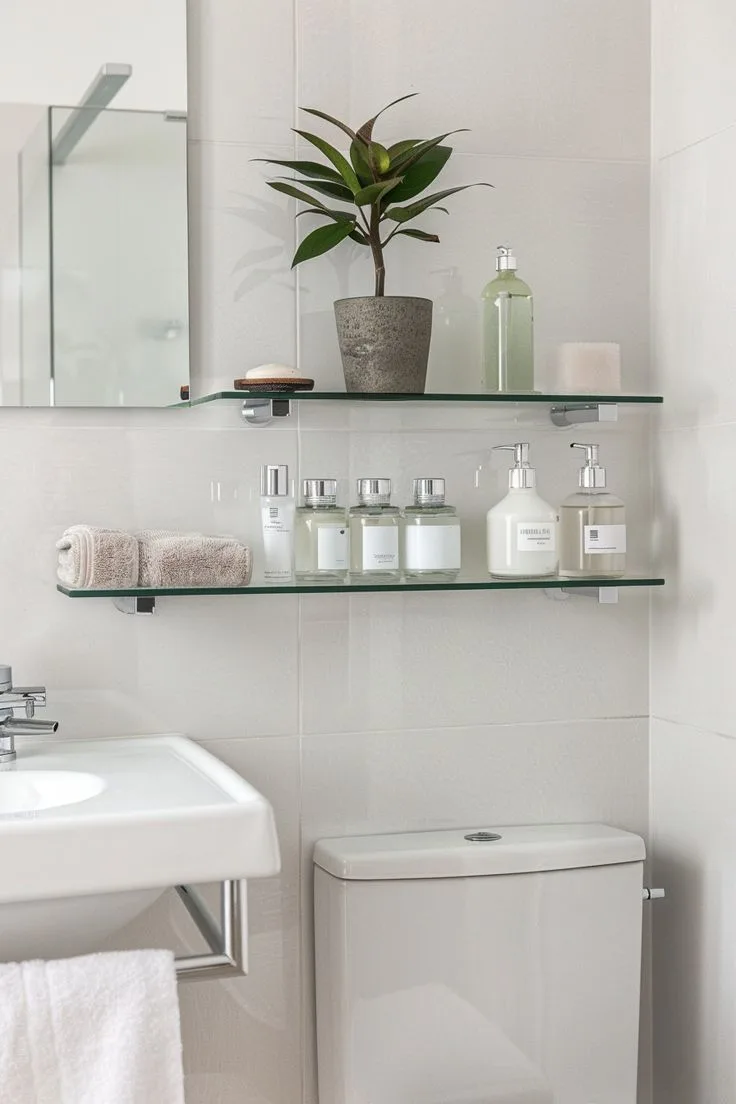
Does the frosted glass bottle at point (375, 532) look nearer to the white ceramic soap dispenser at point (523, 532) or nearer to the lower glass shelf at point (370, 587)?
the lower glass shelf at point (370, 587)

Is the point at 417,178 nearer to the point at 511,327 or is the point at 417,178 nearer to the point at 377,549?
the point at 511,327

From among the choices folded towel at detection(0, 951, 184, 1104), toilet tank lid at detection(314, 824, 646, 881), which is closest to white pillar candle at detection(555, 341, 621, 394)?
toilet tank lid at detection(314, 824, 646, 881)

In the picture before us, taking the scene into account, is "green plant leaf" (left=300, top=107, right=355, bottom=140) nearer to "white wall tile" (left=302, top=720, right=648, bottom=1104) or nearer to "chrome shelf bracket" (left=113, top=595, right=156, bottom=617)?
"chrome shelf bracket" (left=113, top=595, right=156, bottom=617)

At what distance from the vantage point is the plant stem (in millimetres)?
1507

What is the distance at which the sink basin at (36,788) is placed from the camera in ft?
4.41

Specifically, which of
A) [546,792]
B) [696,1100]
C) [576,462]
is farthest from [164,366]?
[696,1100]

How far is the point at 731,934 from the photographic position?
154 cm

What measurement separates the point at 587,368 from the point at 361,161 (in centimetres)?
38

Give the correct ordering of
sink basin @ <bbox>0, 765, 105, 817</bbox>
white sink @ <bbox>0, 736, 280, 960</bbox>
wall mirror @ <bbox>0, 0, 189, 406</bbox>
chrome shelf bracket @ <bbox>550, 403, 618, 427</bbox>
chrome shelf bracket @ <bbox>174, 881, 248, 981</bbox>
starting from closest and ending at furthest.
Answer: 1. white sink @ <bbox>0, 736, 280, 960</bbox>
2. chrome shelf bracket @ <bbox>174, 881, 248, 981</bbox>
3. sink basin @ <bbox>0, 765, 105, 817</bbox>
4. wall mirror @ <bbox>0, 0, 189, 406</bbox>
5. chrome shelf bracket @ <bbox>550, 403, 618, 427</bbox>

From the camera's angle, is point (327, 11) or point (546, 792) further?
point (546, 792)

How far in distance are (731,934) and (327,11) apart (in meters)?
1.27

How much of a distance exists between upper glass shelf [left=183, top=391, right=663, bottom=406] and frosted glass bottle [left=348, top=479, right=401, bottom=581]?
0.10 m

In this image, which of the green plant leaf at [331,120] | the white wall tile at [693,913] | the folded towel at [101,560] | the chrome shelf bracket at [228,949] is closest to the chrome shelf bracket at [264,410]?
the folded towel at [101,560]

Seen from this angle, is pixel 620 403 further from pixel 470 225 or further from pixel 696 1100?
pixel 696 1100
